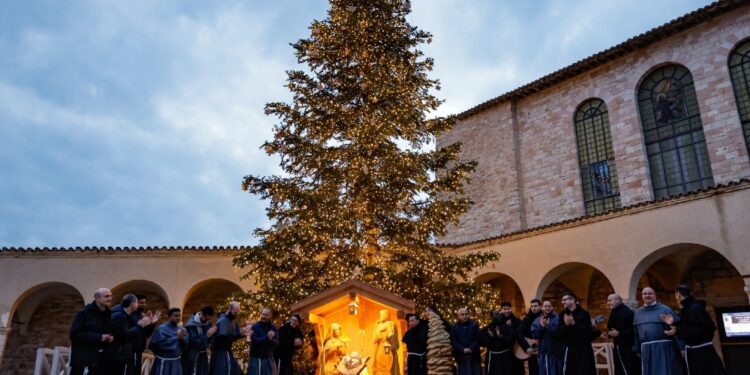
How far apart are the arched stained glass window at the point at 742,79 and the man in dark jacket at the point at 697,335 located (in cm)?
999

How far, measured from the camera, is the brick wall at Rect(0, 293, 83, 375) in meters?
16.6

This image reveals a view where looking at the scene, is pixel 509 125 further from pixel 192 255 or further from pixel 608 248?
pixel 192 255

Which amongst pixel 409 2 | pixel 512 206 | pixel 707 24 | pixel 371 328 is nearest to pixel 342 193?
pixel 371 328

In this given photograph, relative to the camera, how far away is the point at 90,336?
643 centimetres

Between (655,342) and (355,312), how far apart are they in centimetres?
487

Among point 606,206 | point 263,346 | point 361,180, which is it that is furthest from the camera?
point 606,206

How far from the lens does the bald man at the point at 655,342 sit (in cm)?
753

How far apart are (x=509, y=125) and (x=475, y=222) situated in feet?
12.9

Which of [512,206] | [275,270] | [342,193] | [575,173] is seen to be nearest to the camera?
[275,270]

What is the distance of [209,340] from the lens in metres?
8.40

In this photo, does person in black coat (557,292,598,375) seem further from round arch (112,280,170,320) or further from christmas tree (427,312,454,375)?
round arch (112,280,170,320)

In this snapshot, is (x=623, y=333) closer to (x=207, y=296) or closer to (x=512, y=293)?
(x=512, y=293)

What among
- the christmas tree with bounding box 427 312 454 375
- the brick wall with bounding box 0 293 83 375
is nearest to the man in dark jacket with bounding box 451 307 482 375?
the christmas tree with bounding box 427 312 454 375

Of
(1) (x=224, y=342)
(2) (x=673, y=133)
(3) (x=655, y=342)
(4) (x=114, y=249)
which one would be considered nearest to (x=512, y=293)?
(2) (x=673, y=133)
